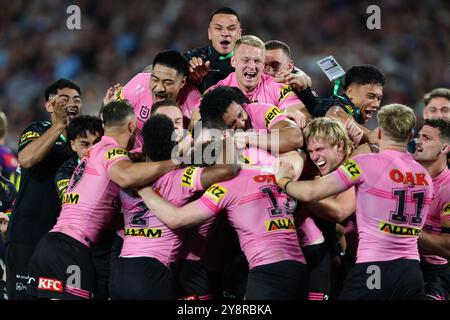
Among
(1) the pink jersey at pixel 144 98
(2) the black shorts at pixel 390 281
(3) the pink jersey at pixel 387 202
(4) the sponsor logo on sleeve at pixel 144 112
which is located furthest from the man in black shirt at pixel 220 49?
(2) the black shorts at pixel 390 281

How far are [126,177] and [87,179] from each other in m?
0.50

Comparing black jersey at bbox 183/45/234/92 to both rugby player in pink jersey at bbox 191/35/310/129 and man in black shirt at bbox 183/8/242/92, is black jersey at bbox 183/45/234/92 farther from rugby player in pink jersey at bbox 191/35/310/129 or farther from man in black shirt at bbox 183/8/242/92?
rugby player in pink jersey at bbox 191/35/310/129

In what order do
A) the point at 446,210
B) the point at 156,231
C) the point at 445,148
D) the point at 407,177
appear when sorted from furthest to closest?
1. the point at 445,148
2. the point at 446,210
3. the point at 156,231
4. the point at 407,177

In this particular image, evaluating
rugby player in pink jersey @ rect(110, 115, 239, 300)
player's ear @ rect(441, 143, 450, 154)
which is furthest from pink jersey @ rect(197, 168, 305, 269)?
player's ear @ rect(441, 143, 450, 154)

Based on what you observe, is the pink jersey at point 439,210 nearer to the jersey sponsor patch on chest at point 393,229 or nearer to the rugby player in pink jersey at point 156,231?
the jersey sponsor patch on chest at point 393,229

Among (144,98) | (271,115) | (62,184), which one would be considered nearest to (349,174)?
(271,115)

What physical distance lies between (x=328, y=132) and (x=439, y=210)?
1.31 m

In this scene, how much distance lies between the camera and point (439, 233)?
6.76 m

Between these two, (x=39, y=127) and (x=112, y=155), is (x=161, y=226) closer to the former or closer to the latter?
(x=112, y=155)

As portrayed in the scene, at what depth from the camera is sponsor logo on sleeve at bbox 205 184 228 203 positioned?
236 inches

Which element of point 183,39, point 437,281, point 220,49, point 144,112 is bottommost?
point 437,281

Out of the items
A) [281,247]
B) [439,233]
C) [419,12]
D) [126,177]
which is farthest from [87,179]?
[419,12]

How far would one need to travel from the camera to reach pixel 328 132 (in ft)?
20.6

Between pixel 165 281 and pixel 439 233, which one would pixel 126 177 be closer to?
pixel 165 281
